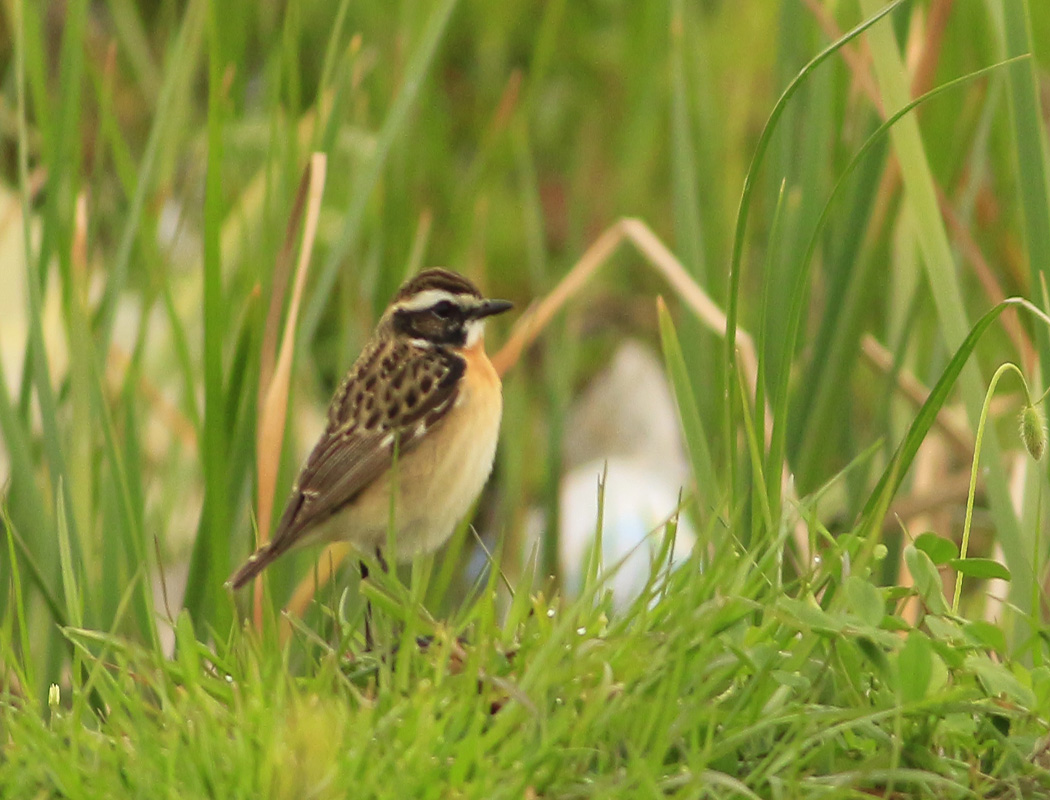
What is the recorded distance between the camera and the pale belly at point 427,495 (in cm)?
362

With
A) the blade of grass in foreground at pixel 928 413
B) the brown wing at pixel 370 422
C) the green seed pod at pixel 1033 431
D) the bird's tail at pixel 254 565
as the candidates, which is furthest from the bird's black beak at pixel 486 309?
the green seed pod at pixel 1033 431

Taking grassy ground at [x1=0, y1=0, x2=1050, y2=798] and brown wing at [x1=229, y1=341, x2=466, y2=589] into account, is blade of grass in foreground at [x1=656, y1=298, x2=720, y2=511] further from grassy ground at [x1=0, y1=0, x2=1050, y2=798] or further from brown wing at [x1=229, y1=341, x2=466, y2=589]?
brown wing at [x1=229, y1=341, x2=466, y2=589]

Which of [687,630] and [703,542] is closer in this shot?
[687,630]

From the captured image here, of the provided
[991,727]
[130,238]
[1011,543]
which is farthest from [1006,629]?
[130,238]

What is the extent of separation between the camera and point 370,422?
381cm

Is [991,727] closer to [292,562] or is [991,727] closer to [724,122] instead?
[292,562]

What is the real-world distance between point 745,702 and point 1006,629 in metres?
1.10

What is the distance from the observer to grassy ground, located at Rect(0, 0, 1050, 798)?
2.05 meters

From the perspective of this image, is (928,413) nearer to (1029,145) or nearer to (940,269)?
(940,269)

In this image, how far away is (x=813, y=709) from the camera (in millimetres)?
2111

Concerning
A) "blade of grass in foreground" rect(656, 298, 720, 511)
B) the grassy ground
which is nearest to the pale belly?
the grassy ground

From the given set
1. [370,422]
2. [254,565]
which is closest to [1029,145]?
[370,422]

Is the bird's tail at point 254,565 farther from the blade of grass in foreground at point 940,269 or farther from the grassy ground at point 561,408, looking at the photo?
the blade of grass in foreground at point 940,269

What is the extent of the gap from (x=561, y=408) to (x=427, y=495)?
1255 millimetres
